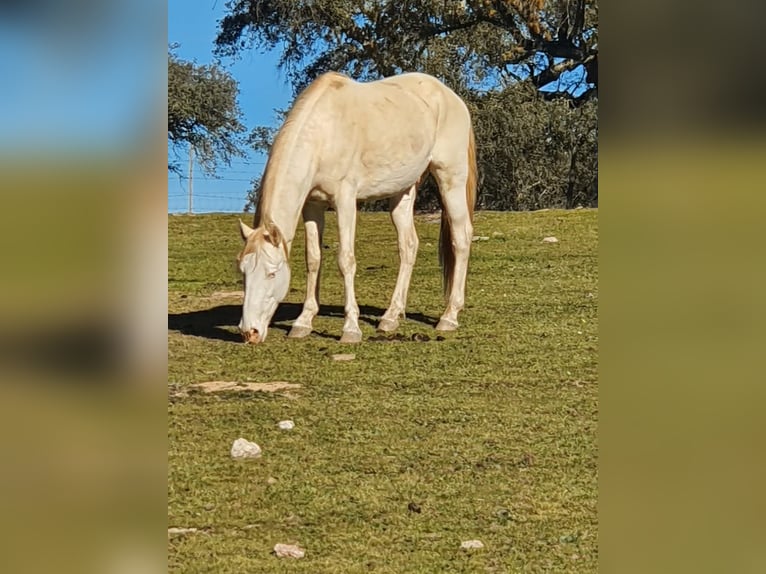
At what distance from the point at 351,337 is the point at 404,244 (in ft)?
4.72

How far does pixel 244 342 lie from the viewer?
6.45 meters

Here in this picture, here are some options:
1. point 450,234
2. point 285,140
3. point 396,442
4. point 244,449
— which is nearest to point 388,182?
point 450,234

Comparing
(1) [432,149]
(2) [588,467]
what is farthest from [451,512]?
(1) [432,149]

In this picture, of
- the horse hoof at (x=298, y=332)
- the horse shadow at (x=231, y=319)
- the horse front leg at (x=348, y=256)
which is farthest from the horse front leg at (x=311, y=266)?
the horse front leg at (x=348, y=256)

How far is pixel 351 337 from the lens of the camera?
6531 millimetres

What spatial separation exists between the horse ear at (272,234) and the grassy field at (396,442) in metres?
0.80

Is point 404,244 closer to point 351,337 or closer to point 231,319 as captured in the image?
point 351,337

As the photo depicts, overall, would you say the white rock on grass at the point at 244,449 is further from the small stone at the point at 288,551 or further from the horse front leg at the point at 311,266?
the horse front leg at the point at 311,266

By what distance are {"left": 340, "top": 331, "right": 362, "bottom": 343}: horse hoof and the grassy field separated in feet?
0.37

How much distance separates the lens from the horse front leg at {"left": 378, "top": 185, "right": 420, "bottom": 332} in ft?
23.9
